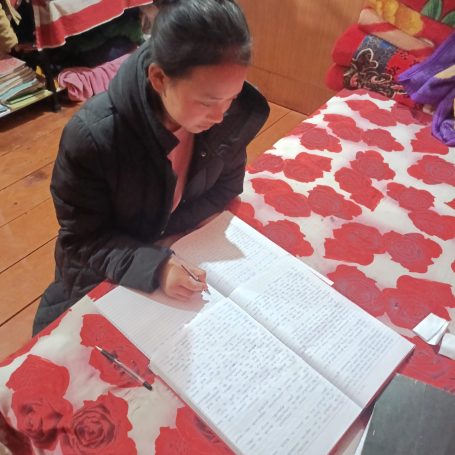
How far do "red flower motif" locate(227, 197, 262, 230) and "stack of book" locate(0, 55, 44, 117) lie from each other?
1.43 m

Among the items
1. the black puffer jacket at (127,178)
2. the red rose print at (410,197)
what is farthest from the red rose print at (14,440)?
the red rose print at (410,197)

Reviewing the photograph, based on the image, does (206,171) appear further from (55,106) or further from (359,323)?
(55,106)

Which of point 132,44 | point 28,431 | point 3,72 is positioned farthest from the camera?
point 132,44

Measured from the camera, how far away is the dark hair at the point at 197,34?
2.10 ft

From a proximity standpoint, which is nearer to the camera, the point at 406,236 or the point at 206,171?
the point at 206,171

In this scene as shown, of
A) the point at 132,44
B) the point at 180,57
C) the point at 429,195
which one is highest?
the point at 180,57

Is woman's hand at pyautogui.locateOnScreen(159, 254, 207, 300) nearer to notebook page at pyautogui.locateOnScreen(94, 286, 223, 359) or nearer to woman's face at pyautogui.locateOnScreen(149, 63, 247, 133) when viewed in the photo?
notebook page at pyautogui.locateOnScreen(94, 286, 223, 359)

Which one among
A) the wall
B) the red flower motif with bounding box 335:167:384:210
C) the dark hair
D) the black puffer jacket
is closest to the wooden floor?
the wall

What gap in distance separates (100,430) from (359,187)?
83cm

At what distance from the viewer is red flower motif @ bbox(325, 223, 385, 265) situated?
96 cm

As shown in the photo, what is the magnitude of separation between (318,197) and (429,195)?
294mm

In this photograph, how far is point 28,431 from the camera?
0.61 metres

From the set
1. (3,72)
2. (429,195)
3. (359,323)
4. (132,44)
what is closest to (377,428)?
(359,323)

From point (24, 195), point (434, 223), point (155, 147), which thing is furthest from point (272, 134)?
point (155, 147)
